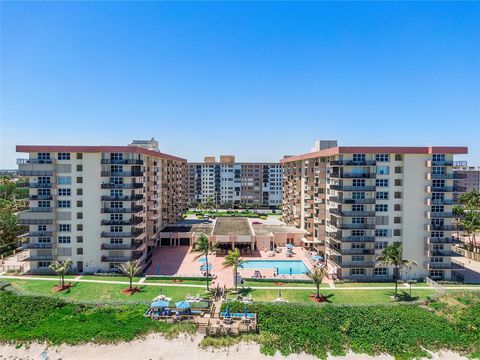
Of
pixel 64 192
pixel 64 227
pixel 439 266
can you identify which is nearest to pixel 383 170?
pixel 439 266

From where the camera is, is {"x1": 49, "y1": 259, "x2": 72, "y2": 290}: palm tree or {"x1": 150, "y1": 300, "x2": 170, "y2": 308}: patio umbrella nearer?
{"x1": 150, "y1": 300, "x2": 170, "y2": 308}: patio umbrella

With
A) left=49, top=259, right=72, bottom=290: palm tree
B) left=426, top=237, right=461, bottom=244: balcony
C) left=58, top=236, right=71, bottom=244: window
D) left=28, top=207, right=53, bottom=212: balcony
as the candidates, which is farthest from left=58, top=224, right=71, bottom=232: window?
left=426, top=237, right=461, bottom=244: balcony

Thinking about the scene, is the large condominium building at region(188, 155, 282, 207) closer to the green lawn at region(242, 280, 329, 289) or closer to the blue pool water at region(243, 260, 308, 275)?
the blue pool water at region(243, 260, 308, 275)

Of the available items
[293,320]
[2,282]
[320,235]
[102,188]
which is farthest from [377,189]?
[2,282]

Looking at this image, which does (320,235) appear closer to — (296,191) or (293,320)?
(296,191)

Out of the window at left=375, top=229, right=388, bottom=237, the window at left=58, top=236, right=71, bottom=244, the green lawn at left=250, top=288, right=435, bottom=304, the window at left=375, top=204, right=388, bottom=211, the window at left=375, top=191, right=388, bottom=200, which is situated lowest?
the green lawn at left=250, top=288, right=435, bottom=304

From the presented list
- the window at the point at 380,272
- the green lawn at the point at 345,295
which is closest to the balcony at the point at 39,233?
the green lawn at the point at 345,295

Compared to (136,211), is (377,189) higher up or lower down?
higher up
